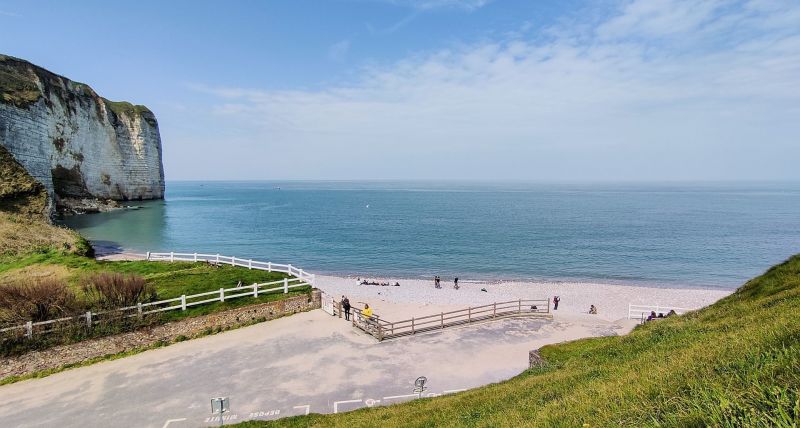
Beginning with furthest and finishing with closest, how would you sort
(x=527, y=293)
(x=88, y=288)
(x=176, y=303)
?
(x=527, y=293) < (x=176, y=303) < (x=88, y=288)

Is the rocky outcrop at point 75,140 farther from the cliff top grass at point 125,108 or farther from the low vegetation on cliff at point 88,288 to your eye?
the low vegetation on cliff at point 88,288

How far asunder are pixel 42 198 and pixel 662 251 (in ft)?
236

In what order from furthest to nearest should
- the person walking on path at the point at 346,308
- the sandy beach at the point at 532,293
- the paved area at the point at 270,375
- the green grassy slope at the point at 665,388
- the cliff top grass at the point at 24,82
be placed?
1. the cliff top grass at the point at 24,82
2. the sandy beach at the point at 532,293
3. the person walking on path at the point at 346,308
4. the paved area at the point at 270,375
5. the green grassy slope at the point at 665,388

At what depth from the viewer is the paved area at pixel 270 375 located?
44.6ft

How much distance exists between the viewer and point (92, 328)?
1736cm

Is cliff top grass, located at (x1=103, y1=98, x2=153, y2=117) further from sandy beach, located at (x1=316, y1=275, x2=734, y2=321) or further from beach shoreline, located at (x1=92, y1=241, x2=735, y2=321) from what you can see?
sandy beach, located at (x1=316, y1=275, x2=734, y2=321)

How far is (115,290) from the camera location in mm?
18719

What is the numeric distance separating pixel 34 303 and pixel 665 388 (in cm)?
2148

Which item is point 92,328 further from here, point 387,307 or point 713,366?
point 713,366

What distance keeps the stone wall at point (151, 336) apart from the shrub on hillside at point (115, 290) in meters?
→ 1.62

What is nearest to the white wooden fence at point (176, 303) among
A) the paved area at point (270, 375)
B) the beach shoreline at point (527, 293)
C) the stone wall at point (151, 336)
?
the stone wall at point (151, 336)

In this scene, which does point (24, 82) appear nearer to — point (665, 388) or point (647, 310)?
point (665, 388)

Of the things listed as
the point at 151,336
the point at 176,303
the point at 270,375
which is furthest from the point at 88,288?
the point at 270,375

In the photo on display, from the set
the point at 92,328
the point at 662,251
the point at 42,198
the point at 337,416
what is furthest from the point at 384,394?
the point at 662,251
